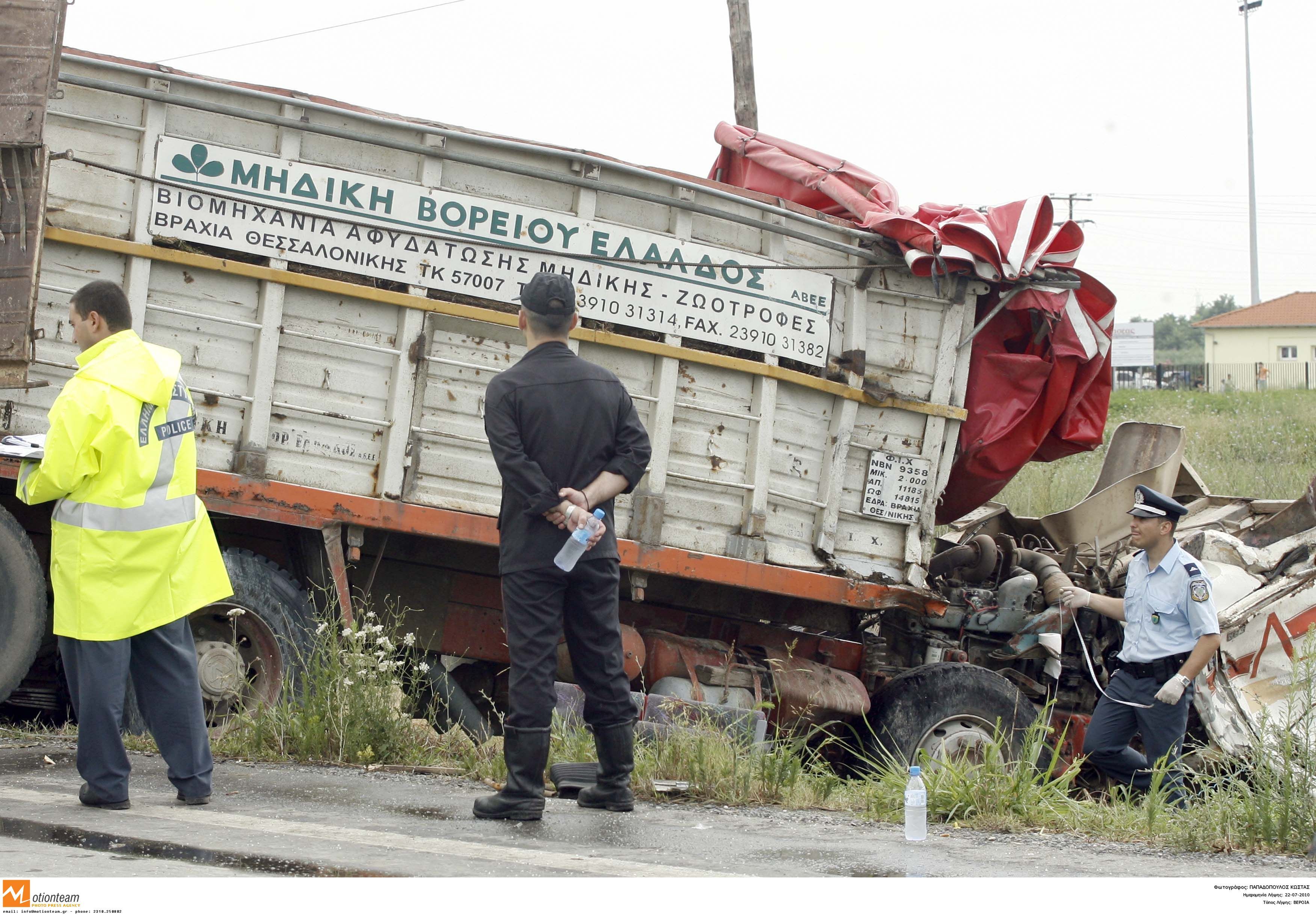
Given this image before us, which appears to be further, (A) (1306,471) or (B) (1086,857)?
(A) (1306,471)

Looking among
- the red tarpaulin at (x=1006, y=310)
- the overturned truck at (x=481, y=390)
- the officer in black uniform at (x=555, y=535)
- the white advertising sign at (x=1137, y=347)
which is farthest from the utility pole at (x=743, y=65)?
the white advertising sign at (x=1137, y=347)

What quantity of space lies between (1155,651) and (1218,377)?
147ft

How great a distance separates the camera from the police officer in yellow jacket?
160 inches

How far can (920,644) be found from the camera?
7180mm

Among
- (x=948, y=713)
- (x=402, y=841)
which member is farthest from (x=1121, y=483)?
(x=402, y=841)

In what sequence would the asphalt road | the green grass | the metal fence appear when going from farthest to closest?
the metal fence, the green grass, the asphalt road

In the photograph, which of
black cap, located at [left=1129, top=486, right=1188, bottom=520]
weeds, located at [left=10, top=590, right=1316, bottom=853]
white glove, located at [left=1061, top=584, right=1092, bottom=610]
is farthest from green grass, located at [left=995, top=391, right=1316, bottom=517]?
weeds, located at [left=10, top=590, right=1316, bottom=853]

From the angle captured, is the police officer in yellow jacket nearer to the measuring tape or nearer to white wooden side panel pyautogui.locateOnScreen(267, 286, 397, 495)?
white wooden side panel pyautogui.locateOnScreen(267, 286, 397, 495)

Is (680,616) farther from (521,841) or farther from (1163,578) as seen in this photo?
(521,841)

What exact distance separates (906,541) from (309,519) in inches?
119

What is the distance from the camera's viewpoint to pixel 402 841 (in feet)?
12.3

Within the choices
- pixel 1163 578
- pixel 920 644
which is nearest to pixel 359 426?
pixel 920 644

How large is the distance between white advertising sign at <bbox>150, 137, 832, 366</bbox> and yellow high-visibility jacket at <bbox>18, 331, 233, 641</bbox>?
62.1 inches

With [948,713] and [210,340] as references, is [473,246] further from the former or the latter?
[948,713]
